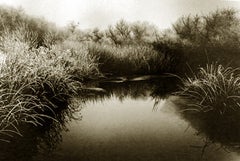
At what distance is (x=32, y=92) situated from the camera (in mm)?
2605

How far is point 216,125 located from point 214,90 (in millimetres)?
275

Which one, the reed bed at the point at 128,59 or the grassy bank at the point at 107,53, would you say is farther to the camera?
the reed bed at the point at 128,59

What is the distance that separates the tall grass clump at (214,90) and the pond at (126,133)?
0.31 ft

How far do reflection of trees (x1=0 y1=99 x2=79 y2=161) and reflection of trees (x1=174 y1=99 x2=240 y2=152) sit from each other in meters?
0.82

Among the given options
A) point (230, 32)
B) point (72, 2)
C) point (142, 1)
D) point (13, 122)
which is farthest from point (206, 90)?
point (13, 122)

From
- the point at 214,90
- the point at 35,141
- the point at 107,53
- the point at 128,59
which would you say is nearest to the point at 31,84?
the point at 35,141

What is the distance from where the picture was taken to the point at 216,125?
2.52m

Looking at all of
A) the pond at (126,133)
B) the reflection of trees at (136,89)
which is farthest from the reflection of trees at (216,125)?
the reflection of trees at (136,89)

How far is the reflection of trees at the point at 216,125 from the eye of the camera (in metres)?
2.35

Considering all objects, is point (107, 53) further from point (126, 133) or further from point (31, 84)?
point (126, 133)

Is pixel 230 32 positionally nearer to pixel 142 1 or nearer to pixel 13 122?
pixel 142 1

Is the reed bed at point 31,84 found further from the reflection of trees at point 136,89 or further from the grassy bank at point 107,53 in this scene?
the reflection of trees at point 136,89

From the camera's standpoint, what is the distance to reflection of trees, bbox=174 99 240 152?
2.35 meters

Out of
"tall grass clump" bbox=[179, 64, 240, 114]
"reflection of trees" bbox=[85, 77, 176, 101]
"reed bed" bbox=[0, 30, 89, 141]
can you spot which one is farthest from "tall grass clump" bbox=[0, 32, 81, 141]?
"tall grass clump" bbox=[179, 64, 240, 114]
